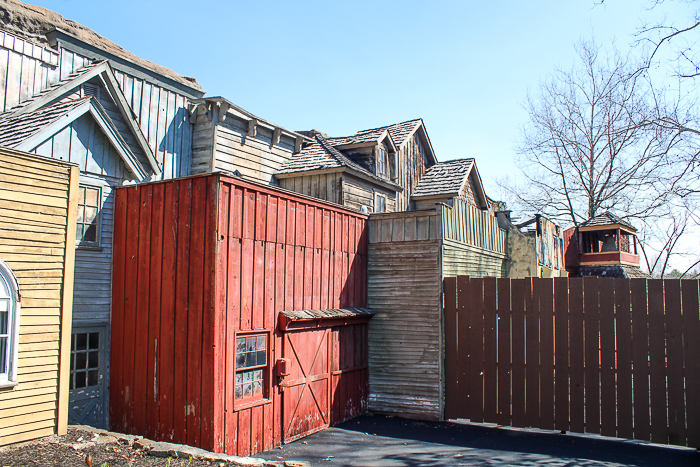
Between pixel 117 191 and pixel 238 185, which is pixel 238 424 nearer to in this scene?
pixel 238 185

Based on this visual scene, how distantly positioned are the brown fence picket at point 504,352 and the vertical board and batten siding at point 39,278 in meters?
7.72

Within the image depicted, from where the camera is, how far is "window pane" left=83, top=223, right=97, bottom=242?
867 cm

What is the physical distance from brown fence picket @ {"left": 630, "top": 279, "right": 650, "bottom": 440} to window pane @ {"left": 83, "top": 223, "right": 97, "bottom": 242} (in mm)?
9930

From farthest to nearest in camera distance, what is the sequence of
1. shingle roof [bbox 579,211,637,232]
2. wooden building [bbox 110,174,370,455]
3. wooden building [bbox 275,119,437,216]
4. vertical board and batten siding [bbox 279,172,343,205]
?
1. shingle roof [bbox 579,211,637,232]
2. wooden building [bbox 275,119,437,216]
3. vertical board and batten siding [bbox 279,172,343,205]
4. wooden building [bbox 110,174,370,455]

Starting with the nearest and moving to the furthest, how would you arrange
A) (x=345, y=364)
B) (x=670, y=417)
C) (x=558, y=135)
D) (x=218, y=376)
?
(x=218, y=376)
(x=670, y=417)
(x=345, y=364)
(x=558, y=135)

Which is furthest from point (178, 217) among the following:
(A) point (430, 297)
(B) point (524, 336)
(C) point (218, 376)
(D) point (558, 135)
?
(D) point (558, 135)

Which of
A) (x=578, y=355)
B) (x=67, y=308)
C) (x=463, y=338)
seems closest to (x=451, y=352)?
(x=463, y=338)

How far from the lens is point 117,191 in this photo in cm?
914

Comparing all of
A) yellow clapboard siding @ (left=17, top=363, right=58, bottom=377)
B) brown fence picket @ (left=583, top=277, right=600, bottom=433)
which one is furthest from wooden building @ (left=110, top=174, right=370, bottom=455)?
brown fence picket @ (left=583, top=277, right=600, bottom=433)

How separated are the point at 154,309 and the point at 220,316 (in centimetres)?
149

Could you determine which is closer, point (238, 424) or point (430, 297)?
point (238, 424)

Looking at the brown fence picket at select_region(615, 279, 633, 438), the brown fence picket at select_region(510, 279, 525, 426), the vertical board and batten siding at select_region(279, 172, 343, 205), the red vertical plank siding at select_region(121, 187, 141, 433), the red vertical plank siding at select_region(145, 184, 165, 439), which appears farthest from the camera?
the vertical board and batten siding at select_region(279, 172, 343, 205)

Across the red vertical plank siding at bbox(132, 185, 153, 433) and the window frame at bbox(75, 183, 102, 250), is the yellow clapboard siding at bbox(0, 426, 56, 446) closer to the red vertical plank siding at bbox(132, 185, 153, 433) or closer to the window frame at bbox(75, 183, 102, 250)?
the red vertical plank siding at bbox(132, 185, 153, 433)

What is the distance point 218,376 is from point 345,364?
3735 mm
